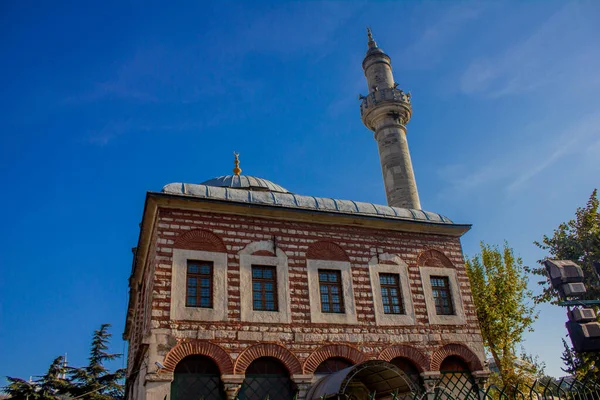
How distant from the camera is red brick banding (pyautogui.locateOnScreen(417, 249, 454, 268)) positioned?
1379 cm

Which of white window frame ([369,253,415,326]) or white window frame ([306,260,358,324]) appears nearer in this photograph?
white window frame ([306,260,358,324])

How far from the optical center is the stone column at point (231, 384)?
10359mm

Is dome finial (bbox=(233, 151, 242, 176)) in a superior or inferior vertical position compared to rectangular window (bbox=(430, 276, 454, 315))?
superior

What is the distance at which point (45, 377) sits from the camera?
24.2 meters

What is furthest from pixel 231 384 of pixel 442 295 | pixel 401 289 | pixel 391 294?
pixel 442 295

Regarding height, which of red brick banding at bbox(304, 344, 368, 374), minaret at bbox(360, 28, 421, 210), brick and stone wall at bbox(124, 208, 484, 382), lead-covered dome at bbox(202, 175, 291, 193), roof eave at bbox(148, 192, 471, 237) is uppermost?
minaret at bbox(360, 28, 421, 210)

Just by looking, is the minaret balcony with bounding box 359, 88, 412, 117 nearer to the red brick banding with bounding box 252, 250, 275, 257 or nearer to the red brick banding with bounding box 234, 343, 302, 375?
the red brick banding with bounding box 252, 250, 275, 257

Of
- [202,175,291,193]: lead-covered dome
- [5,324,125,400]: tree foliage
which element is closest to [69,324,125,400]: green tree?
[5,324,125,400]: tree foliage

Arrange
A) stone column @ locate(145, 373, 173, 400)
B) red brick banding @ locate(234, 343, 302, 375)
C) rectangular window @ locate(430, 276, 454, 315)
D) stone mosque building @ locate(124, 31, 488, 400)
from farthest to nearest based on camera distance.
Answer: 1. rectangular window @ locate(430, 276, 454, 315)
2. red brick banding @ locate(234, 343, 302, 375)
3. stone mosque building @ locate(124, 31, 488, 400)
4. stone column @ locate(145, 373, 173, 400)

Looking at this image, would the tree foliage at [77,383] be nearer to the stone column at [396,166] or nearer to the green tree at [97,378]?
the green tree at [97,378]

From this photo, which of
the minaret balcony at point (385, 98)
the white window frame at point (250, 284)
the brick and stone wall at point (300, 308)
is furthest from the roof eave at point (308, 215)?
the minaret balcony at point (385, 98)

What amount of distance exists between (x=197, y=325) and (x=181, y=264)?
144cm

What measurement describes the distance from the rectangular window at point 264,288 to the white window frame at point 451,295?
4.25 metres

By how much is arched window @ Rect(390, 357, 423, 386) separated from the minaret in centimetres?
869
